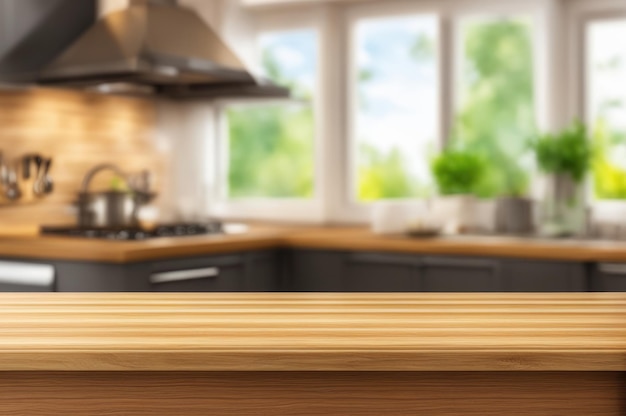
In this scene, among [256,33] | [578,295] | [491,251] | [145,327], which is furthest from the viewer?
[256,33]

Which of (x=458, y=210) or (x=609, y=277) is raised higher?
(x=458, y=210)

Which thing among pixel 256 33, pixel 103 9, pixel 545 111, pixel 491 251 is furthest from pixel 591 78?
pixel 103 9

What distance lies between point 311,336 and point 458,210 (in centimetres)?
297

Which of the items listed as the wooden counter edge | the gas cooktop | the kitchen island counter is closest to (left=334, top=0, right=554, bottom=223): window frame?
the gas cooktop

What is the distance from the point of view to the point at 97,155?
461 cm

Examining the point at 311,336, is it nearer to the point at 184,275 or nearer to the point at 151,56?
the point at 184,275

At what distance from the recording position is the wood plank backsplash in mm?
4219

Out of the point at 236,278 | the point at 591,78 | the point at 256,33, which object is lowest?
the point at 236,278

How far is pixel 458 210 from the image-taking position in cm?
439

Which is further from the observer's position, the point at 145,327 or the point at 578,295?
the point at 578,295

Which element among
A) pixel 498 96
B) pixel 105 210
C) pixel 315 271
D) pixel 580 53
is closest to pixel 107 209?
pixel 105 210

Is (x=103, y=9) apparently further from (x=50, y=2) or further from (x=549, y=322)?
(x=549, y=322)

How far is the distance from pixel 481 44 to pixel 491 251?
4.46ft

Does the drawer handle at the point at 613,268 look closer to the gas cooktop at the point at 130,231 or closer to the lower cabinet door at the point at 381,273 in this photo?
the lower cabinet door at the point at 381,273
